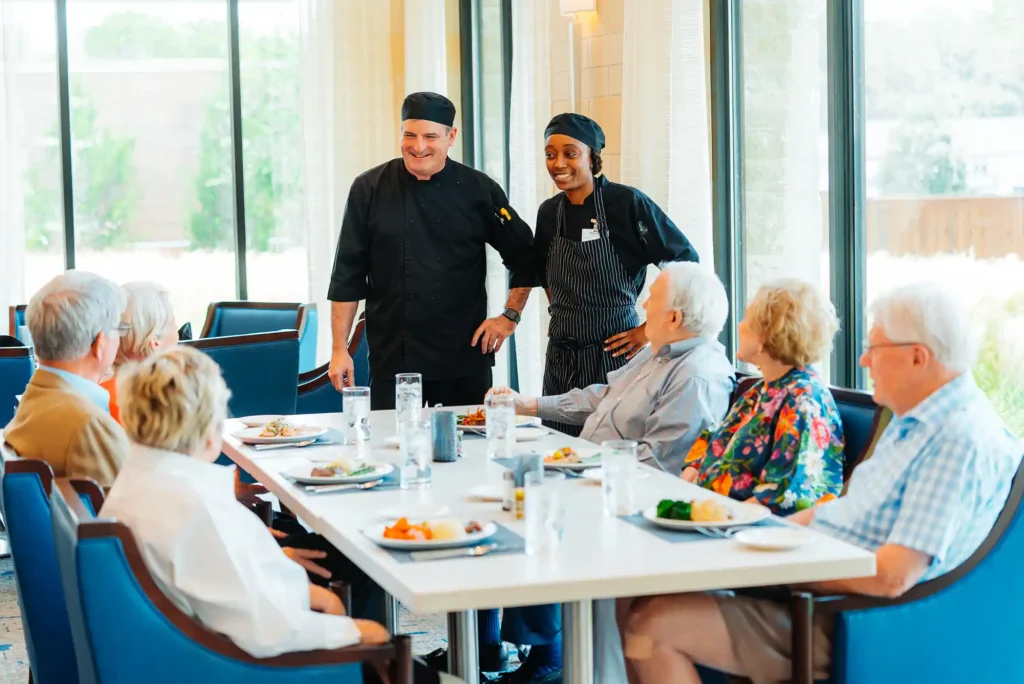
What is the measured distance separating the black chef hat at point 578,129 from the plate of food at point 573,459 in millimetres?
1358

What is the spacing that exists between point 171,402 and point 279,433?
130 cm

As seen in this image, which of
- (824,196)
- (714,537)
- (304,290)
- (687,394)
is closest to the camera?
(714,537)

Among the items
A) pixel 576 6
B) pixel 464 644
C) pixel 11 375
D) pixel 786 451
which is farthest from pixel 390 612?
pixel 576 6

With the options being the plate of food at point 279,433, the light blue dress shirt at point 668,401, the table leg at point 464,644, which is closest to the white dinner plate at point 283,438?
the plate of food at point 279,433

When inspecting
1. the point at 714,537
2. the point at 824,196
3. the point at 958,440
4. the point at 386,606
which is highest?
the point at 824,196

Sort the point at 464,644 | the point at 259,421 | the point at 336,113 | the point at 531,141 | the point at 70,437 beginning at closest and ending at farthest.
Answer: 1. the point at 70,437
2. the point at 464,644
3. the point at 259,421
4. the point at 531,141
5. the point at 336,113

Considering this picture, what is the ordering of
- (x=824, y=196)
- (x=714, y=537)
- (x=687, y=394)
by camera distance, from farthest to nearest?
(x=824, y=196) < (x=687, y=394) < (x=714, y=537)

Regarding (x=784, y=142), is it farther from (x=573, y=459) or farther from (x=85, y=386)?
(x=85, y=386)

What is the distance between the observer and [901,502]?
2316mm

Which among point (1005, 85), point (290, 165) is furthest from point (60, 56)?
point (1005, 85)

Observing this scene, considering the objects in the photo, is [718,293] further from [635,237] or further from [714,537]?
[714,537]

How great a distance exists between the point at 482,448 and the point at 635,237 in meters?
1.12

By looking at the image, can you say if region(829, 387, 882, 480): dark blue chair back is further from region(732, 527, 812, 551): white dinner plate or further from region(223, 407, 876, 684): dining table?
region(732, 527, 812, 551): white dinner plate

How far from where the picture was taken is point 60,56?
7.65 meters
